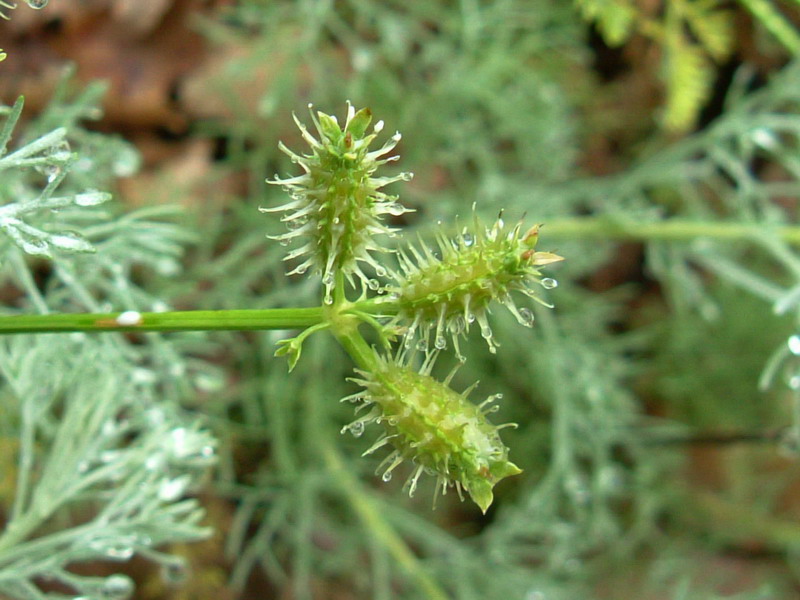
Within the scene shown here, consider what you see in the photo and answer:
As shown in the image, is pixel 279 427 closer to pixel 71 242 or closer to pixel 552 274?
pixel 552 274

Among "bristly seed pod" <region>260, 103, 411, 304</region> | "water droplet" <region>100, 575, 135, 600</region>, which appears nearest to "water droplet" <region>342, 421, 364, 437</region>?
"bristly seed pod" <region>260, 103, 411, 304</region>

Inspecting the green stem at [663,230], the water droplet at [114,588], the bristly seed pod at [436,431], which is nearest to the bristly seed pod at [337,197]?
the bristly seed pod at [436,431]

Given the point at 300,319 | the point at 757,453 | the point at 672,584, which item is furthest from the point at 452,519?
the point at 300,319

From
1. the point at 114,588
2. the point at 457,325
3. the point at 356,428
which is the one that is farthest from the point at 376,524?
the point at 457,325

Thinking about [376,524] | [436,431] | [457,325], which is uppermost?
[376,524]

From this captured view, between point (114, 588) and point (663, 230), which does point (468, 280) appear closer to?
point (114, 588)
